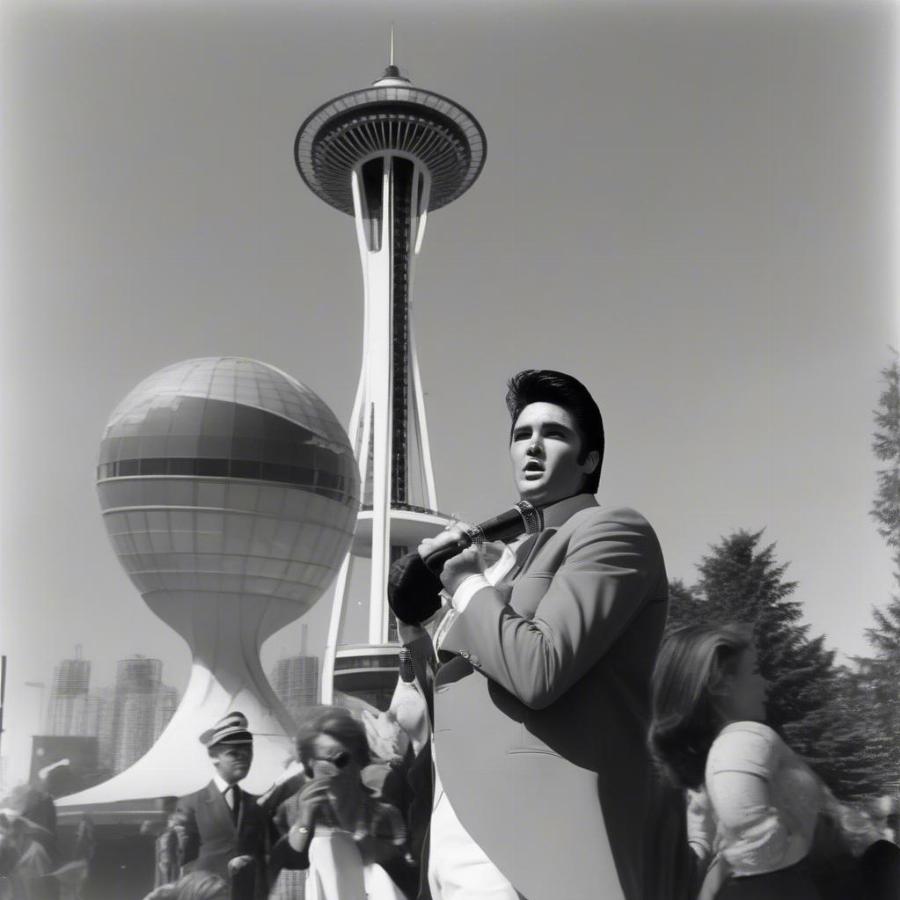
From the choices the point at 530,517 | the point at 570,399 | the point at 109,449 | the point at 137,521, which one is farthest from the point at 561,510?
the point at 109,449

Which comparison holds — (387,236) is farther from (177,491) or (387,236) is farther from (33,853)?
(33,853)

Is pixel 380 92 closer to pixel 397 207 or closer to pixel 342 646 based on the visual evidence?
pixel 397 207

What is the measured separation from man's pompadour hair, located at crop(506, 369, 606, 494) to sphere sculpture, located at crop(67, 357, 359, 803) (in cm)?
1243

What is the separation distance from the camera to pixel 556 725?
1478 millimetres

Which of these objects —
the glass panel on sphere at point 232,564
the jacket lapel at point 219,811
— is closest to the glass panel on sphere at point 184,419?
the glass panel on sphere at point 232,564

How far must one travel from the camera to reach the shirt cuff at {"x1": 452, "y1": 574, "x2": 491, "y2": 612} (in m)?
1.52

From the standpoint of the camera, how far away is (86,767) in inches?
481

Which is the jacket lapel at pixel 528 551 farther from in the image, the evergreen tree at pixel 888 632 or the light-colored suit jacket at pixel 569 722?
the evergreen tree at pixel 888 632

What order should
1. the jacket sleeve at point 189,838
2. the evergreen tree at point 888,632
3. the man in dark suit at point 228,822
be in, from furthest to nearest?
the evergreen tree at point 888,632 < the jacket sleeve at point 189,838 < the man in dark suit at point 228,822

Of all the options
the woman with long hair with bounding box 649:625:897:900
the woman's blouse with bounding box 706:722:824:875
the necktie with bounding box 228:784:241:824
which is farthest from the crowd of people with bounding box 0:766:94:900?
the woman's blouse with bounding box 706:722:824:875

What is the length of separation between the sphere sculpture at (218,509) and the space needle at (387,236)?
707 inches

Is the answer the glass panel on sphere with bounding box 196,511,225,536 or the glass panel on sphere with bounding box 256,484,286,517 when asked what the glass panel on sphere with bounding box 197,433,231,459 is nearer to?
the glass panel on sphere with bounding box 256,484,286,517

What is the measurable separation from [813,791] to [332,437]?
1146cm

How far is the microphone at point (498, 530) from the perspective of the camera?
5.27ft
